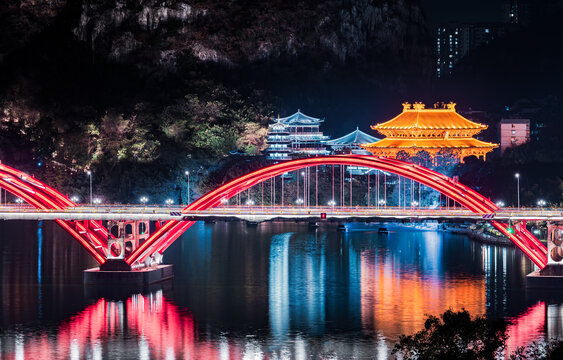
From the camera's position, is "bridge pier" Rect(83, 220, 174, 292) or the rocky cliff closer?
"bridge pier" Rect(83, 220, 174, 292)

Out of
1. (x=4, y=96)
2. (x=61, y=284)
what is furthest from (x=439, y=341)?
(x=4, y=96)

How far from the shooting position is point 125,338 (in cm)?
7056

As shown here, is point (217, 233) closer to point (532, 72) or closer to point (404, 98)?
point (404, 98)

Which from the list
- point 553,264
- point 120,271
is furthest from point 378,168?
point 120,271

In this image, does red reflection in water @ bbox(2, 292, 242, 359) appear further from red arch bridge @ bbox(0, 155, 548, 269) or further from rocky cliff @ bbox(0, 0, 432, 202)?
rocky cliff @ bbox(0, 0, 432, 202)

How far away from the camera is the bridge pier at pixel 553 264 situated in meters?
82.4

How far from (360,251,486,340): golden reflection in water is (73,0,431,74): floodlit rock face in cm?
5541

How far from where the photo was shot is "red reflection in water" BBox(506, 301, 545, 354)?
68631 mm

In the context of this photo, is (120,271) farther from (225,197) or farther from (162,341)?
(162,341)

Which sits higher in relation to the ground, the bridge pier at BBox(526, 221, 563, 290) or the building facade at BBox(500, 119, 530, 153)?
the building facade at BBox(500, 119, 530, 153)

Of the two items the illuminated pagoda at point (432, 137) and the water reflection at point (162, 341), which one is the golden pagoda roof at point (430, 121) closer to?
the illuminated pagoda at point (432, 137)

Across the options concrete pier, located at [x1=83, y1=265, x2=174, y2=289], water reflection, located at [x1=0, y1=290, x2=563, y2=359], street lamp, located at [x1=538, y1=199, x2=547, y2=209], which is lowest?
water reflection, located at [x1=0, y1=290, x2=563, y2=359]

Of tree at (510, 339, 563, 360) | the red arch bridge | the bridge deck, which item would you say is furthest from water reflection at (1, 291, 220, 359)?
tree at (510, 339, 563, 360)

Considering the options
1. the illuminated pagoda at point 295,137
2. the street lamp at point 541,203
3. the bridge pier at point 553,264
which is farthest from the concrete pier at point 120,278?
the illuminated pagoda at point 295,137
